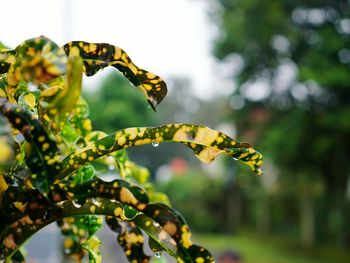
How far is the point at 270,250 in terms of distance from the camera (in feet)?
43.5

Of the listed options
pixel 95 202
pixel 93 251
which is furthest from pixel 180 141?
pixel 93 251

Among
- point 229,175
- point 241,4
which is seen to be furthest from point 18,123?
point 229,175

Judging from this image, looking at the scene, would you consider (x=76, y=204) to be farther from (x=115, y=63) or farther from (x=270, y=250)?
(x=270, y=250)

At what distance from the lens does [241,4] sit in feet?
42.4

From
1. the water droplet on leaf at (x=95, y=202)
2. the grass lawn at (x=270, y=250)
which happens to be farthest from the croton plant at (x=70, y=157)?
the grass lawn at (x=270, y=250)

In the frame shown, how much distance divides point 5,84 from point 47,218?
168 millimetres

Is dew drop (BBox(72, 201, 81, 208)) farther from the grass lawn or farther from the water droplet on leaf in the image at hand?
the grass lawn

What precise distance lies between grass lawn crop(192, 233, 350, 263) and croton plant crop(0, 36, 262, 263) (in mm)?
11272

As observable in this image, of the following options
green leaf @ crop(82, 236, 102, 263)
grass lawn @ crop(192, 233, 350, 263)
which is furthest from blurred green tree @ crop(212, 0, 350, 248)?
green leaf @ crop(82, 236, 102, 263)

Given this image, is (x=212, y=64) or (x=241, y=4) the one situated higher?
(x=241, y=4)

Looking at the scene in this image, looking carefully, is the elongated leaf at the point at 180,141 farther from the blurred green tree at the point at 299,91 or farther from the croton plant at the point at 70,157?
the blurred green tree at the point at 299,91

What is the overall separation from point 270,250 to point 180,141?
13.2 metres

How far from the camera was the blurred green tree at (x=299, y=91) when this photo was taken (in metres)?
12.4

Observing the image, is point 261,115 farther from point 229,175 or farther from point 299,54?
point 229,175
